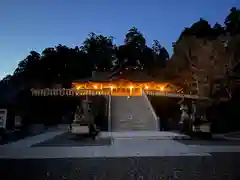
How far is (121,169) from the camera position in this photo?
6.50 meters

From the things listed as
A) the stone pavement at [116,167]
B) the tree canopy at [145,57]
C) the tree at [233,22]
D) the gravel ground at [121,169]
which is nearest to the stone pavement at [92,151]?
the stone pavement at [116,167]

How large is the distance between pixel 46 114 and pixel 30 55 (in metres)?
26.4

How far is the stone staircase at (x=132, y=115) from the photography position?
20.5m

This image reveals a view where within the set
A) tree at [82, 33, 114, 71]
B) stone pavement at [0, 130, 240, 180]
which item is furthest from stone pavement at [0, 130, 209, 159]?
tree at [82, 33, 114, 71]

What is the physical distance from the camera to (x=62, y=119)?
84.4 feet

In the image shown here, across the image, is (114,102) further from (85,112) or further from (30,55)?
(30,55)

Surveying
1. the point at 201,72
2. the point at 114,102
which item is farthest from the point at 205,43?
the point at 114,102

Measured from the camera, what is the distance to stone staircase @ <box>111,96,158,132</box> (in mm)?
20486

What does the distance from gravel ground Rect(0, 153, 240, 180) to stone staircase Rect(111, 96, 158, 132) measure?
12.2 m

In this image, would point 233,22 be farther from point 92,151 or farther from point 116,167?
point 116,167

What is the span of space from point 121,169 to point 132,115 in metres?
15.4

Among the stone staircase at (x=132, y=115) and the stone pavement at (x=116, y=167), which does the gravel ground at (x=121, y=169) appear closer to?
the stone pavement at (x=116, y=167)

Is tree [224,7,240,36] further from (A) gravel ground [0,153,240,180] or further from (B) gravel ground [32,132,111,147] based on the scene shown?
(A) gravel ground [0,153,240,180]

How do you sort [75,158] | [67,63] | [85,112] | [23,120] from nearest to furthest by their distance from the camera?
[75,158] < [85,112] < [23,120] < [67,63]
